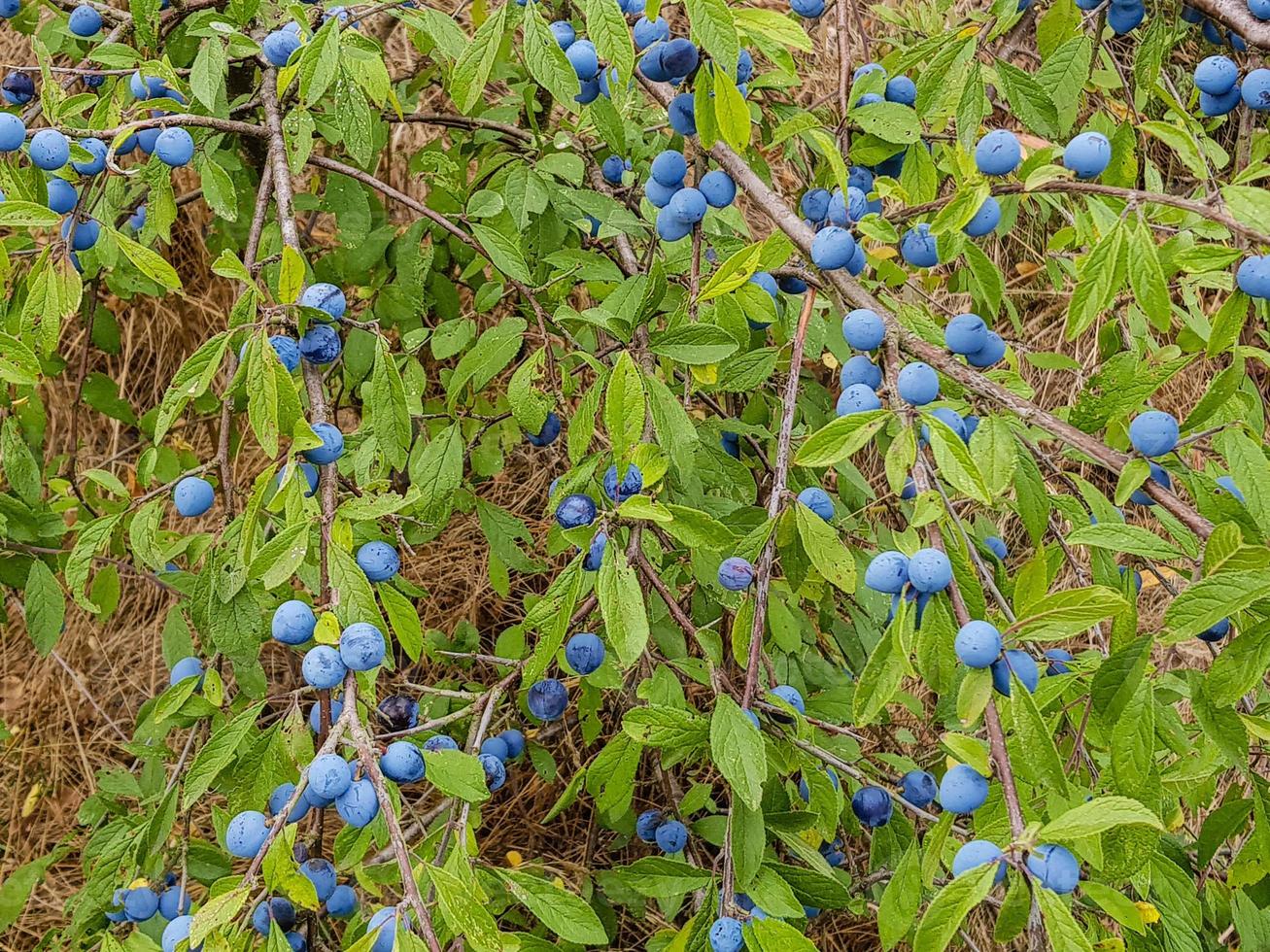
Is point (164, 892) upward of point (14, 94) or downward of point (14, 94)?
downward

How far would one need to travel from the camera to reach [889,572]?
0.83 meters

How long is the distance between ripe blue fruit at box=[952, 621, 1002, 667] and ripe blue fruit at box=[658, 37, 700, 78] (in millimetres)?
631

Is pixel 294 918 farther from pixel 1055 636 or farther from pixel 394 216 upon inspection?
pixel 394 216

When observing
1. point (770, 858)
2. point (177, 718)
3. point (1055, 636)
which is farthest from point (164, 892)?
point (1055, 636)

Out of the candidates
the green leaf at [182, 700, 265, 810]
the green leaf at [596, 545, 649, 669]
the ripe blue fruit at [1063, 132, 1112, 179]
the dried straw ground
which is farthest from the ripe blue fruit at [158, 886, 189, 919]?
the ripe blue fruit at [1063, 132, 1112, 179]

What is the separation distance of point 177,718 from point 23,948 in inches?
58.3

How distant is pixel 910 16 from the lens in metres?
2.04

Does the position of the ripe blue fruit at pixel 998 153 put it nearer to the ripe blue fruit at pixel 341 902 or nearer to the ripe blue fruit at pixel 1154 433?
the ripe blue fruit at pixel 1154 433

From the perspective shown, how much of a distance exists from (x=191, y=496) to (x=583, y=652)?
1.50 ft

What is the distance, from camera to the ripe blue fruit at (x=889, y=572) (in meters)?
0.83

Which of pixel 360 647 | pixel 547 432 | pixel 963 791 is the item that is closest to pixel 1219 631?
pixel 963 791

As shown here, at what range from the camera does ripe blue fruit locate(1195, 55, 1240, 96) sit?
1206 mm

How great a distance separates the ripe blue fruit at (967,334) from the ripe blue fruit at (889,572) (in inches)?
11.2

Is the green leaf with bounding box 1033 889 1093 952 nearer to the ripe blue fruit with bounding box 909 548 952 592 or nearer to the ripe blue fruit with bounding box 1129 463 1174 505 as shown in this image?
the ripe blue fruit with bounding box 909 548 952 592
